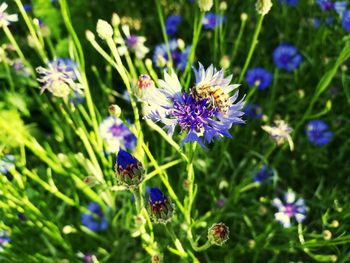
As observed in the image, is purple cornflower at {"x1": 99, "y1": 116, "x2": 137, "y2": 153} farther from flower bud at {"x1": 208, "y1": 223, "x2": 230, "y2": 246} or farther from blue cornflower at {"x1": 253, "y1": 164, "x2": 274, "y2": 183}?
flower bud at {"x1": 208, "y1": 223, "x2": 230, "y2": 246}

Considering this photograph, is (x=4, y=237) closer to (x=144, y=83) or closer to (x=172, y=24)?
(x=144, y=83)

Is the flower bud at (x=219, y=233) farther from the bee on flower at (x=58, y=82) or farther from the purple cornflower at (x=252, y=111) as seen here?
the purple cornflower at (x=252, y=111)

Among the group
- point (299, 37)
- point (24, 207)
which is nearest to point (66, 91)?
point (24, 207)

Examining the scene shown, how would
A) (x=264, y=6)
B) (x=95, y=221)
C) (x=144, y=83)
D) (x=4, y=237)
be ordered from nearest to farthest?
(x=144, y=83)
(x=264, y=6)
(x=4, y=237)
(x=95, y=221)

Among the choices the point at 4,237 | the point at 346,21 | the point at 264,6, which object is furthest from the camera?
the point at 346,21

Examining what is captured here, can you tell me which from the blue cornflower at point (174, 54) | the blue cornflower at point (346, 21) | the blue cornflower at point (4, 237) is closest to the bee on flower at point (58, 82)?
the blue cornflower at point (4, 237)

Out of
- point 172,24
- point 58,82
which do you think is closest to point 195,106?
point 58,82
